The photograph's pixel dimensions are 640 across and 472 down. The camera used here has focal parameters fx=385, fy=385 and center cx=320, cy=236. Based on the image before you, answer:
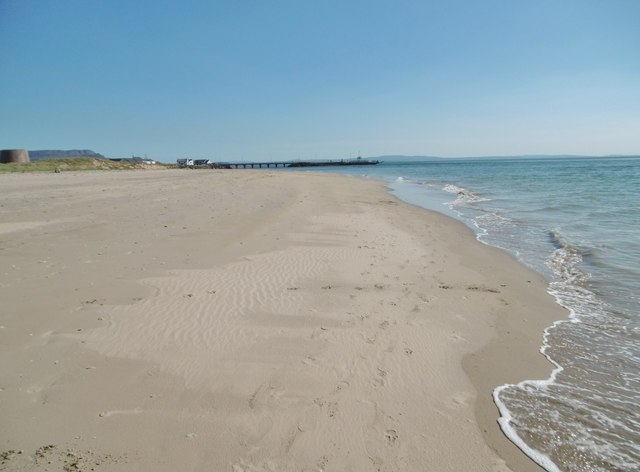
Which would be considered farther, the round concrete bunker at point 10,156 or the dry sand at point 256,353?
the round concrete bunker at point 10,156

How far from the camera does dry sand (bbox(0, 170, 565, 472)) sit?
2986 millimetres

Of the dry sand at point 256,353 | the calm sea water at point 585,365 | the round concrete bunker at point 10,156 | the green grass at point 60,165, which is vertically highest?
the round concrete bunker at point 10,156

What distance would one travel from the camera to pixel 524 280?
7.77m

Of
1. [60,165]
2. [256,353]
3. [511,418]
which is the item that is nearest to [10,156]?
[60,165]

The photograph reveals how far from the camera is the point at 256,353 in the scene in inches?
175

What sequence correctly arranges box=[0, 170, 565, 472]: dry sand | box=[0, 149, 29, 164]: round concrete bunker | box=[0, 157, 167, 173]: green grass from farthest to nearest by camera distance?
box=[0, 149, 29, 164]: round concrete bunker, box=[0, 157, 167, 173]: green grass, box=[0, 170, 565, 472]: dry sand

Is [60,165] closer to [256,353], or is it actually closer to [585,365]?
[256,353]

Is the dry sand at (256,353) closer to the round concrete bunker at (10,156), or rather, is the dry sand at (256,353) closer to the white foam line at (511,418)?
the white foam line at (511,418)

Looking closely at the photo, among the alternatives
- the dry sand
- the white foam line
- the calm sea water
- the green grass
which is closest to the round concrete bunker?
the green grass

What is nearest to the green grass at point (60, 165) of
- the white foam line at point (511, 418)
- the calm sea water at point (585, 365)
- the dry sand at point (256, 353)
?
the dry sand at point (256, 353)

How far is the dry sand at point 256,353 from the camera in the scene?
2.99 metres

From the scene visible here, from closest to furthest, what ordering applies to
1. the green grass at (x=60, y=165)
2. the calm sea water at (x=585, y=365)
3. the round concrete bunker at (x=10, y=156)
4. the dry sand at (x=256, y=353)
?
the dry sand at (x=256, y=353), the calm sea water at (x=585, y=365), the green grass at (x=60, y=165), the round concrete bunker at (x=10, y=156)

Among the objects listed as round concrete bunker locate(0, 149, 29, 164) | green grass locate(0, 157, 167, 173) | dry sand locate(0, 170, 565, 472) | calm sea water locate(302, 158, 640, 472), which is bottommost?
calm sea water locate(302, 158, 640, 472)

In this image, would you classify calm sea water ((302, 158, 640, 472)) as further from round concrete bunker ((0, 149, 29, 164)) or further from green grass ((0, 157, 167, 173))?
round concrete bunker ((0, 149, 29, 164))
